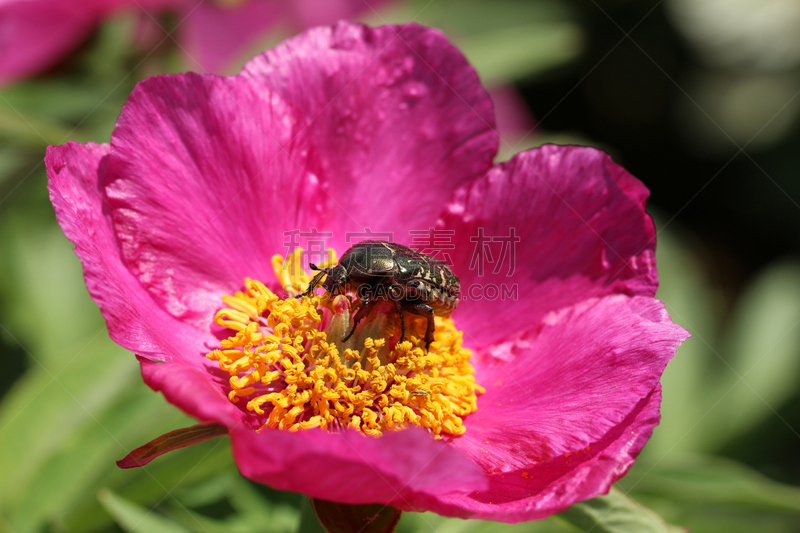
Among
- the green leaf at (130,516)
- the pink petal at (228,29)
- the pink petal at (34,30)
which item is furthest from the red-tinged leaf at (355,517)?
the pink petal at (228,29)

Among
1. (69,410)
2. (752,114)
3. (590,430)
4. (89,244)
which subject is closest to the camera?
(89,244)

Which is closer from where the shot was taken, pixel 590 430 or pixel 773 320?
pixel 590 430

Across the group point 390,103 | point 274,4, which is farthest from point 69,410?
point 274,4

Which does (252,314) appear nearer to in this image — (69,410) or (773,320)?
(69,410)

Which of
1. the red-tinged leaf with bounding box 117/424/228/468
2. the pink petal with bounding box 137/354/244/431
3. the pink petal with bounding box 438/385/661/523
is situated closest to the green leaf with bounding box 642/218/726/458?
the pink petal with bounding box 438/385/661/523

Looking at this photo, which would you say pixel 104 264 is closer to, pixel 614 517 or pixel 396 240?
pixel 396 240

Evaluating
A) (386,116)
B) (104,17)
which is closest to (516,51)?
(386,116)

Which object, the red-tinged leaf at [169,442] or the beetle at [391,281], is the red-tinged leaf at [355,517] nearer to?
the red-tinged leaf at [169,442]
